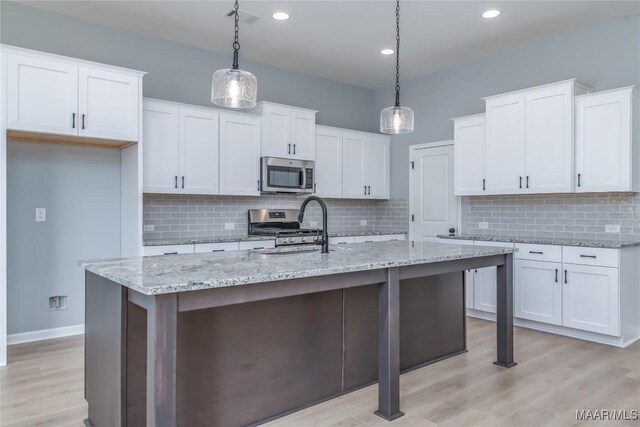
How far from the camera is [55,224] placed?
13.6 ft

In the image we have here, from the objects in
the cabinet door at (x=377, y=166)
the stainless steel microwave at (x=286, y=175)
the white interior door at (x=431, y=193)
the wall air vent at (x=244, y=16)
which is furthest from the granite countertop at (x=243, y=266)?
the cabinet door at (x=377, y=166)

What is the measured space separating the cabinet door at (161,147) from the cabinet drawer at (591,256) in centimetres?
379

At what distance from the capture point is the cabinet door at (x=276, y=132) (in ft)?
16.7

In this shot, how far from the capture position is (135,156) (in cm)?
415

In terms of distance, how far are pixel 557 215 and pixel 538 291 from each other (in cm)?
91

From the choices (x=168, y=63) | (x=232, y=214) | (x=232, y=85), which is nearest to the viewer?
(x=232, y=85)

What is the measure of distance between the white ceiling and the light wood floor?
3.03 metres

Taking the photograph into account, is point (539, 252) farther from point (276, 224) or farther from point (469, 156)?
point (276, 224)

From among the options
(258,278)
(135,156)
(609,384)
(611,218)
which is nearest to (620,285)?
(611,218)

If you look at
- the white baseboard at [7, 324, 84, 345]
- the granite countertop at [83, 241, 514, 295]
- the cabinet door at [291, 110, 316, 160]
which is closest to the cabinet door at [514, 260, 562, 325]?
the granite countertop at [83, 241, 514, 295]

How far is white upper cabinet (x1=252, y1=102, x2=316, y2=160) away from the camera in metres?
5.11

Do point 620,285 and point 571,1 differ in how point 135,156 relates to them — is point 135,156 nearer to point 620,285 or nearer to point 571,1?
point 571,1

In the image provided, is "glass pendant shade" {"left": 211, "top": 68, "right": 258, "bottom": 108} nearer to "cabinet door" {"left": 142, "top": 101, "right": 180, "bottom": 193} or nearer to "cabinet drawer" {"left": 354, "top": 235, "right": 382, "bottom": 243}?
"cabinet door" {"left": 142, "top": 101, "right": 180, "bottom": 193}

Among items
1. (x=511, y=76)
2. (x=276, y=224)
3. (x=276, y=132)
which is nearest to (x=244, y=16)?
(x=276, y=132)
